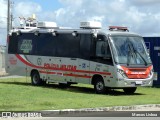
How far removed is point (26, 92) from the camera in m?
21.2

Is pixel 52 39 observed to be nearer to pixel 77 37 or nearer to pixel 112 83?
pixel 77 37

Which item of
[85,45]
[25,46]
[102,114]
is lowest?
[102,114]

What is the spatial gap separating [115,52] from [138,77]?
1.70 meters

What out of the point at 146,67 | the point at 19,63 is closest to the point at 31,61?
the point at 19,63

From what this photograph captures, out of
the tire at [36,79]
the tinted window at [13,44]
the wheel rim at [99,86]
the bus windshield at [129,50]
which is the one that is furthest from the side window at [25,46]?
the bus windshield at [129,50]

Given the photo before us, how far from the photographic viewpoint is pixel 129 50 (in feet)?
73.0

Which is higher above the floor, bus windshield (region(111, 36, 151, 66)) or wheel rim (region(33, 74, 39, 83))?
bus windshield (region(111, 36, 151, 66))

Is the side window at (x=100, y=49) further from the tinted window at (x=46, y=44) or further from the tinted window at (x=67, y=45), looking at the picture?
the tinted window at (x=46, y=44)

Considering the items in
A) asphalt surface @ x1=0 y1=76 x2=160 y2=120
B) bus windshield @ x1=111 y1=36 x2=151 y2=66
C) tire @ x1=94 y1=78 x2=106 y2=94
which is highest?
bus windshield @ x1=111 y1=36 x2=151 y2=66

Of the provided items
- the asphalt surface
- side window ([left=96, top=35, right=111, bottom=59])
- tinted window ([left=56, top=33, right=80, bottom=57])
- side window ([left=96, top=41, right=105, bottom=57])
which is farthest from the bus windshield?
the asphalt surface

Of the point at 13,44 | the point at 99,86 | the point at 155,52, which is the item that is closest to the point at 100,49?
the point at 99,86

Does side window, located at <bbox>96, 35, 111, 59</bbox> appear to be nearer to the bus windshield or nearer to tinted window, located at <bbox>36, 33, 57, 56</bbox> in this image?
the bus windshield

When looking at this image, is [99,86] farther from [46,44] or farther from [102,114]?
[102,114]

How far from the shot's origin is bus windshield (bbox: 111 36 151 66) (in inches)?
864
